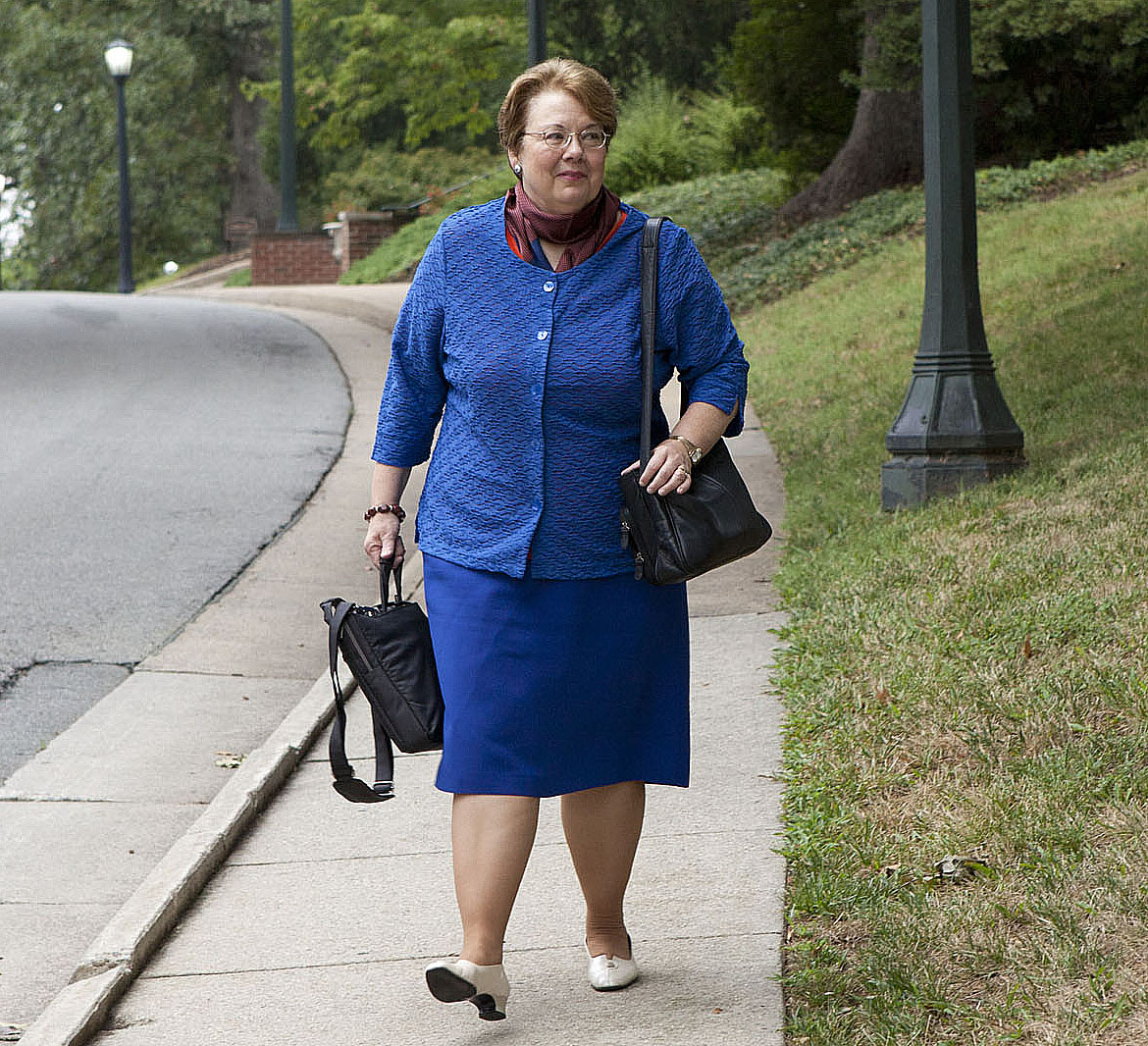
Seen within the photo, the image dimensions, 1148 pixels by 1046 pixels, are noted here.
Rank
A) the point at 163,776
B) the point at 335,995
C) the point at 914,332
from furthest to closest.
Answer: the point at 914,332 → the point at 163,776 → the point at 335,995

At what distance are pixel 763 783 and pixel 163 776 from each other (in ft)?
7.36

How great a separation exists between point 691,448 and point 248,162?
45.0 metres

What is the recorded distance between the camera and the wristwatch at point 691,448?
3392mm

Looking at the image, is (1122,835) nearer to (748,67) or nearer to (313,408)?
(313,408)

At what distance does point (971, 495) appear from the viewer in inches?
319

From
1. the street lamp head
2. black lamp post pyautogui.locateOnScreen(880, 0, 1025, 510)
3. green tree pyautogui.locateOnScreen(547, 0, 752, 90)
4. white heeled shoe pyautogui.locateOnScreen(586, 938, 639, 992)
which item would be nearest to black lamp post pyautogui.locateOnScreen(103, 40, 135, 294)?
the street lamp head

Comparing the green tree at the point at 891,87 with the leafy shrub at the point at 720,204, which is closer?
the green tree at the point at 891,87

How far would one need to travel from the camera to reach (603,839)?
359 centimetres

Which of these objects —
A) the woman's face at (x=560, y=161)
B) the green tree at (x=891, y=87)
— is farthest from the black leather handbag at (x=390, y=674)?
the green tree at (x=891, y=87)

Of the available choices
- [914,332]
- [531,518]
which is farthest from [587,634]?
[914,332]

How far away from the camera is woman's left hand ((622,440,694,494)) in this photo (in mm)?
3322

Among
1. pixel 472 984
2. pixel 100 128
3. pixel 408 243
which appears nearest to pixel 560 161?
pixel 472 984

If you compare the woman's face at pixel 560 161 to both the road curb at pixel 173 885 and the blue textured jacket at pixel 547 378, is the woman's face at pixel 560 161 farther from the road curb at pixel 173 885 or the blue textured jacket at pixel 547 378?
the road curb at pixel 173 885

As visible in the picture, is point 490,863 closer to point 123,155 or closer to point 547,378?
Answer: point 547,378
